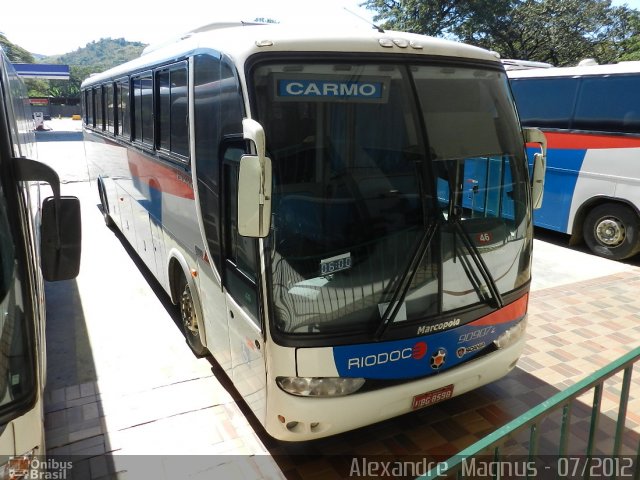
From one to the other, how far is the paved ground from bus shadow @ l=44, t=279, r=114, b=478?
0.01 metres

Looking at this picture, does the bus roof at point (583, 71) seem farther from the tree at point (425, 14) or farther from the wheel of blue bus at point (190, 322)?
the tree at point (425, 14)

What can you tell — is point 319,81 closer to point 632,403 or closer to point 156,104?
point 156,104

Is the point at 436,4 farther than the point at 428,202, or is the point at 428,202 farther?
the point at 436,4

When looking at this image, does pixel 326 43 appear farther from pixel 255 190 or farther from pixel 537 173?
pixel 537 173

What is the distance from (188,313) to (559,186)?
698 centimetres

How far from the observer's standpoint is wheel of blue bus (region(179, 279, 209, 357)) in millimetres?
4871

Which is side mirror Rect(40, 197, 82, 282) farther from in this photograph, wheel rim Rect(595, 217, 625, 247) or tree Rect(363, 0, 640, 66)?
tree Rect(363, 0, 640, 66)

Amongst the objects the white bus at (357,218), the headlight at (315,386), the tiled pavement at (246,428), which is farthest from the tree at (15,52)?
the headlight at (315,386)

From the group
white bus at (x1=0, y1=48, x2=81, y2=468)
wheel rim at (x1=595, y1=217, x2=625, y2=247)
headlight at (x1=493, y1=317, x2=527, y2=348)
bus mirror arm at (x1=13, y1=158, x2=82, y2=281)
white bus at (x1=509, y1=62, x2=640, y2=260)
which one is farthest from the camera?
wheel rim at (x1=595, y1=217, x2=625, y2=247)

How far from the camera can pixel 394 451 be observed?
372 centimetres

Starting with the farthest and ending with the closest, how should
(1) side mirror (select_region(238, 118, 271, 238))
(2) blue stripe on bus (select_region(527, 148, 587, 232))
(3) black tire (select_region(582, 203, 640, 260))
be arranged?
(2) blue stripe on bus (select_region(527, 148, 587, 232)) < (3) black tire (select_region(582, 203, 640, 260)) < (1) side mirror (select_region(238, 118, 271, 238))

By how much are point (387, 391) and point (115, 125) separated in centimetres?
604

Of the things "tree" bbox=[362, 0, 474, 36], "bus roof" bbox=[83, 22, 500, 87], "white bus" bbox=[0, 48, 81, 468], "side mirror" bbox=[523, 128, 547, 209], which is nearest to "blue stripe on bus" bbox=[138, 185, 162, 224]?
"bus roof" bbox=[83, 22, 500, 87]

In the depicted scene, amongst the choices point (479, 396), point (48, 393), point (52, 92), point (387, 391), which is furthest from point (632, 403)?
point (52, 92)
